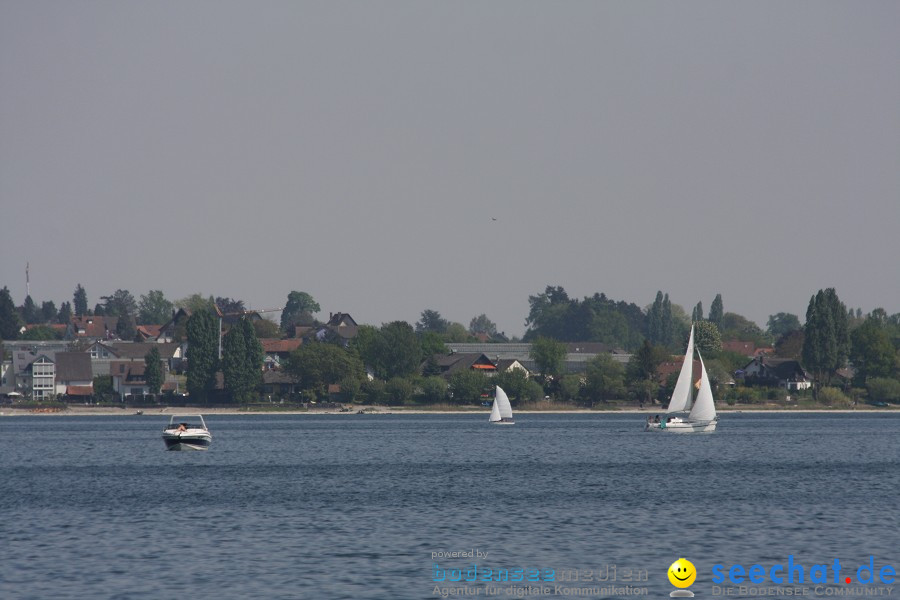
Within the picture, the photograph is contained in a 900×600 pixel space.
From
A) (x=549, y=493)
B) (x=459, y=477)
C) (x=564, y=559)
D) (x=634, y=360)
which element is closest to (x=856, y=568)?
(x=564, y=559)

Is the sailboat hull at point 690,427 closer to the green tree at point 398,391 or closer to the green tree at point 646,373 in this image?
the green tree at point 646,373

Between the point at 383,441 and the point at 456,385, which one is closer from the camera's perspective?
the point at 383,441

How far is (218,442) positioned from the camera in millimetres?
118500

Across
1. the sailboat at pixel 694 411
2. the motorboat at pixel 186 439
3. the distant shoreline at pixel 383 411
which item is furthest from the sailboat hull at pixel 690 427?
the distant shoreline at pixel 383 411

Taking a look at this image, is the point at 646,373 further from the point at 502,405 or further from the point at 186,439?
the point at 186,439

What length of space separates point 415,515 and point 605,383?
466ft

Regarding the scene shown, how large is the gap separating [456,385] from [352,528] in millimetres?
149465

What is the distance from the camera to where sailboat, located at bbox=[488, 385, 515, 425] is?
6211 inches

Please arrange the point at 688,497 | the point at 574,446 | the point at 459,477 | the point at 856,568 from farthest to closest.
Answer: the point at 574,446, the point at 459,477, the point at 688,497, the point at 856,568

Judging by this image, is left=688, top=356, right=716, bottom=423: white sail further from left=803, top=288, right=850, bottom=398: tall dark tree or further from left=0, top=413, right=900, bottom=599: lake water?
left=803, top=288, right=850, bottom=398: tall dark tree

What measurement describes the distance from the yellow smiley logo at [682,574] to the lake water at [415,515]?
526 mm

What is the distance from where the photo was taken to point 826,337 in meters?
197

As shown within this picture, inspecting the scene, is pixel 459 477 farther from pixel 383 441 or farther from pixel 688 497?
pixel 383 441

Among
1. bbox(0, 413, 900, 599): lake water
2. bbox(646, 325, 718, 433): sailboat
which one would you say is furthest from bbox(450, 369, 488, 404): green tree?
bbox(0, 413, 900, 599): lake water
